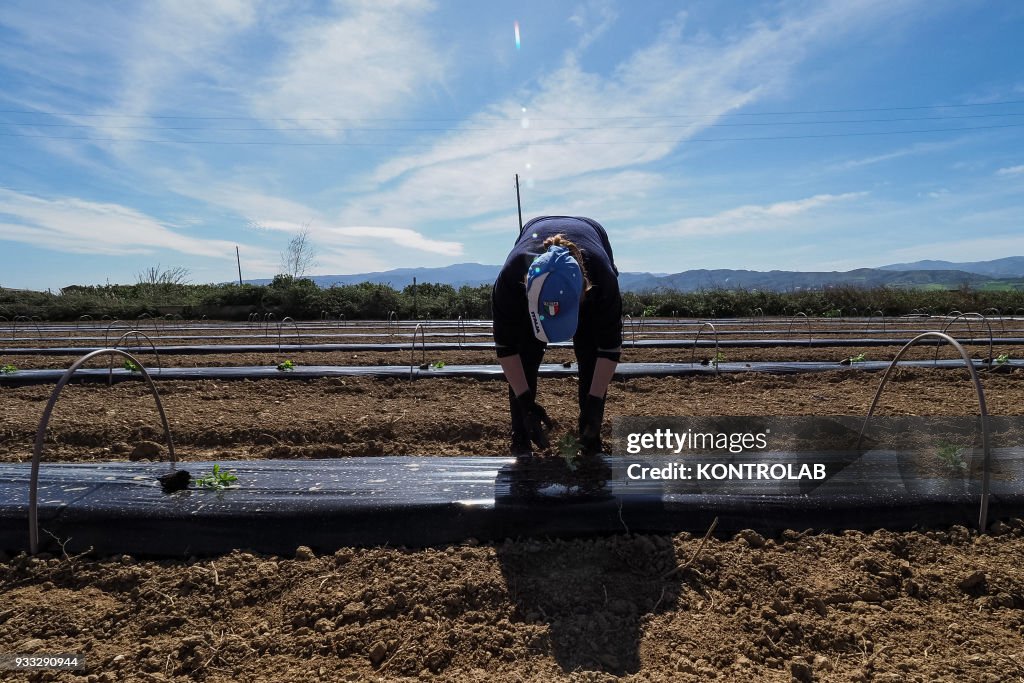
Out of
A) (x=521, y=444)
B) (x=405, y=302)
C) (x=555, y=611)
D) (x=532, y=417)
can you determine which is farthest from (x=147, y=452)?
(x=405, y=302)

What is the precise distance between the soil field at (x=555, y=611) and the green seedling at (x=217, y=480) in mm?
393

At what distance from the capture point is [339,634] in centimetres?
186

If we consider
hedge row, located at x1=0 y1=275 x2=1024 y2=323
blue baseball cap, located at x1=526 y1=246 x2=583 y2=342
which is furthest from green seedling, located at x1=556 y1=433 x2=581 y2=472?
hedge row, located at x1=0 y1=275 x2=1024 y2=323

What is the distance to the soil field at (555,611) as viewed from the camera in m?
1.74

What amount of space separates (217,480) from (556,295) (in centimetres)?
188

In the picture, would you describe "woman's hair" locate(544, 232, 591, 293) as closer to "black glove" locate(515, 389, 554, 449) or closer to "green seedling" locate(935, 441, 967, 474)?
"black glove" locate(515, 389, 554, 449)

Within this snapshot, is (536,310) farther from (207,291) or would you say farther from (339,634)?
(207,291)

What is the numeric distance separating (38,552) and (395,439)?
236 centimetres

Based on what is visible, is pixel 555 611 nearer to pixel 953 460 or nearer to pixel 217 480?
pixel 217 480

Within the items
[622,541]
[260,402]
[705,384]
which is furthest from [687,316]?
[622,541]

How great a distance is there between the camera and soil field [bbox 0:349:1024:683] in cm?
174

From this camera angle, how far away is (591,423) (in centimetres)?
272

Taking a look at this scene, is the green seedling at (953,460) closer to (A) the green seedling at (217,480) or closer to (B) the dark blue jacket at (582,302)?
(B) the dark blue jacket at (582,302)

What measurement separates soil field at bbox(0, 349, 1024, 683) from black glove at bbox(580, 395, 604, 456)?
2.11ft
